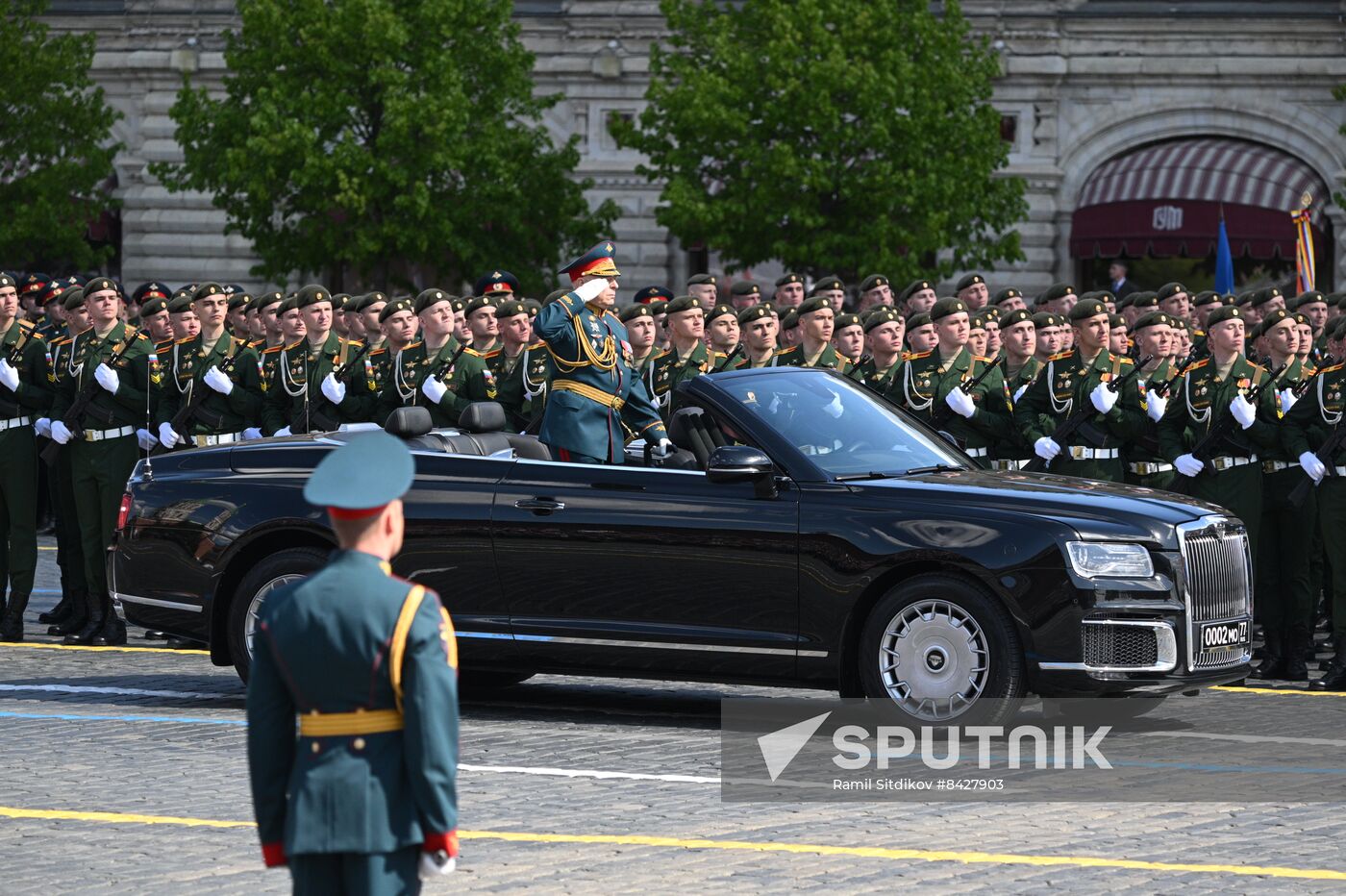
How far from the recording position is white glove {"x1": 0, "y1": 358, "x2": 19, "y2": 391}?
1509cm

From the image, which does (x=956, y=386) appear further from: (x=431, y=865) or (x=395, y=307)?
(x=431, y=865)

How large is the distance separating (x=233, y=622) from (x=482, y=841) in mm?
3604

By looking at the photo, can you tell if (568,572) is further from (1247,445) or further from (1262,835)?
(1247,445)

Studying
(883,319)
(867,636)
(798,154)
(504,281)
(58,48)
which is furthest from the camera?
(58,48)

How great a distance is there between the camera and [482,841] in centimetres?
845

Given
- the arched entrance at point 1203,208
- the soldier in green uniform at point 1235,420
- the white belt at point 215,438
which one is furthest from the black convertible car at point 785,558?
the arched entrance at point 1203,208

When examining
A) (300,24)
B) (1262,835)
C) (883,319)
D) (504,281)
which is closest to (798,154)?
(300,24)

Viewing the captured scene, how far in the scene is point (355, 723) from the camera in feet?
17.2

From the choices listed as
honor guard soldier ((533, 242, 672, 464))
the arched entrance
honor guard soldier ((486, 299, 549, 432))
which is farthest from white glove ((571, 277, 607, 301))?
the arched entrance

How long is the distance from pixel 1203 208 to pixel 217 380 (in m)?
23.1

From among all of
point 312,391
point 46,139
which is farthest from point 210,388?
point 46,139

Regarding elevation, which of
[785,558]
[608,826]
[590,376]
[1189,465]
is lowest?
[608,826]

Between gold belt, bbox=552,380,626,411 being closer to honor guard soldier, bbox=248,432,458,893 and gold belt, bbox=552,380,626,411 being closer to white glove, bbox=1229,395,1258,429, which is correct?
white glove, bbox=1229,395,1258,429

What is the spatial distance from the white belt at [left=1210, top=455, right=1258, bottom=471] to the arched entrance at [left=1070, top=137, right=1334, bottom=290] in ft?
70.8
